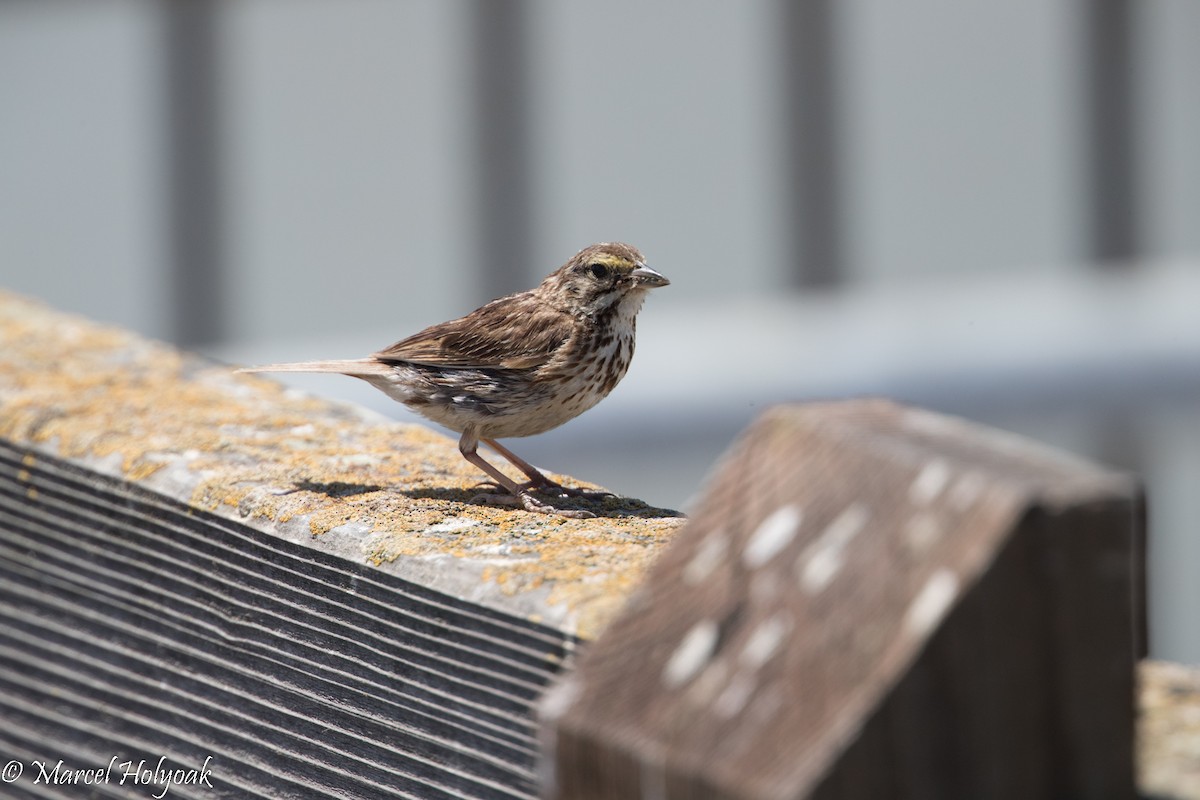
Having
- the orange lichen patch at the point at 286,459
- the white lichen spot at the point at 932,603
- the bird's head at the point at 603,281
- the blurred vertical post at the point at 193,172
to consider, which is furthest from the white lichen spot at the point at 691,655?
the blurred vertical post at the point at 193,172

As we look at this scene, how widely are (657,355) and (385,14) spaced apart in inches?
94.5

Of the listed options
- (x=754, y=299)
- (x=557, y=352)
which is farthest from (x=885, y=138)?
(x=557, y=352)

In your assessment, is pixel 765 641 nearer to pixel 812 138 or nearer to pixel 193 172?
pixel 812 138

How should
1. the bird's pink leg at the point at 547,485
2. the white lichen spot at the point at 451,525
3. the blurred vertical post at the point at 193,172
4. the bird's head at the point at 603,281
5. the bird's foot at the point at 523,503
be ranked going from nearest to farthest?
the white lichen spot at the point at 451,525 < the bird's foot at the point at 523,503 < the bird's pink leg at the point at 547,485 < the bird's head at the point at 603,281 < the blurred vertical post at the point at 193,172

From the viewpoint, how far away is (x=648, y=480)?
847 centimetres

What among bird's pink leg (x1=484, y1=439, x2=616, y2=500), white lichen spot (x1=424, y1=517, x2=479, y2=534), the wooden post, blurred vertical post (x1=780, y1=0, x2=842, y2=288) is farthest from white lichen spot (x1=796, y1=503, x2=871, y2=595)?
blurred vertical post (x1=780, y1=0, x2=842, y2=288)

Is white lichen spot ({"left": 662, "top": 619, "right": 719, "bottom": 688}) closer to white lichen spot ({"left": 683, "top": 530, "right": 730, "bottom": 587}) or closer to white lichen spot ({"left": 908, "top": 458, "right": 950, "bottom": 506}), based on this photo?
white lichen spot ({"left": 683, "top": 530, "right": 730, "bottom": 587})

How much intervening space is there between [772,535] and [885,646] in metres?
0.16

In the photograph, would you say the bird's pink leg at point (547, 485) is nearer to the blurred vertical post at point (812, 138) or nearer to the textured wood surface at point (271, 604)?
the textured wood surface at point (271, 604)

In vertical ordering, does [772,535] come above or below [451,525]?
above

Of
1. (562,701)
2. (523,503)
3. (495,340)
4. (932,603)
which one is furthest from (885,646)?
(495,340)

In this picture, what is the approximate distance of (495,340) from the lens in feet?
13.1

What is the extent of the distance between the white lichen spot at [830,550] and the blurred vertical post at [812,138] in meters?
7.37

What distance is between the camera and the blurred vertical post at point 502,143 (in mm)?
8219
